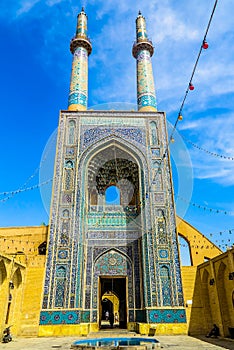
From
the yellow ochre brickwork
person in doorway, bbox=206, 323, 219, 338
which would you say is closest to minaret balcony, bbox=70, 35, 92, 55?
the yellow ochre brickwork

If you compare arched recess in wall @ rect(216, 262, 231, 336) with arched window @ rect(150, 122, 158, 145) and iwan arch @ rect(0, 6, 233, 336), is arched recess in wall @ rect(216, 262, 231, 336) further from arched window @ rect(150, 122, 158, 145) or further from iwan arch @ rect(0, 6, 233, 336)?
arched window @ rect(150, 122, 158, 145)

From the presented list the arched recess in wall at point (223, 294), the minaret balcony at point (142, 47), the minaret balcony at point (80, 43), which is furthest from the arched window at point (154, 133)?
the minaret balcony at point (80, 43)

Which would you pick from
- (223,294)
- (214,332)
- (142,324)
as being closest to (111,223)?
(142,324)

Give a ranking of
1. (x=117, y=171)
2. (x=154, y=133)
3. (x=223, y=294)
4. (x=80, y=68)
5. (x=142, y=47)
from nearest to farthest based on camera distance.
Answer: (x=223, y=294) < (x=154, y=133) < (x=117, y=171) < (x=80, y=68) < (x=142, y=47)

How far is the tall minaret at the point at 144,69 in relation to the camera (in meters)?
14.2

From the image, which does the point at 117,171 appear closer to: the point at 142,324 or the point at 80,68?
the point at 80,68

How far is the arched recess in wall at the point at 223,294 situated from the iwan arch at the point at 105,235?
1024 millimetres

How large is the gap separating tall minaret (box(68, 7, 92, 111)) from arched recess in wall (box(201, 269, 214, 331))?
9.14m

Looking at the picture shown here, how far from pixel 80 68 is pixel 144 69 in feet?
11.1

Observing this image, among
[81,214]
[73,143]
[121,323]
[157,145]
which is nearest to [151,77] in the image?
[157,145]

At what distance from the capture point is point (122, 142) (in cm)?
1260

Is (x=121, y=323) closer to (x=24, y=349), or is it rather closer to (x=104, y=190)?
(x=104, y=190)

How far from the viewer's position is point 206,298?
32.8 ft

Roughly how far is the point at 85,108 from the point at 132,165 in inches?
147
